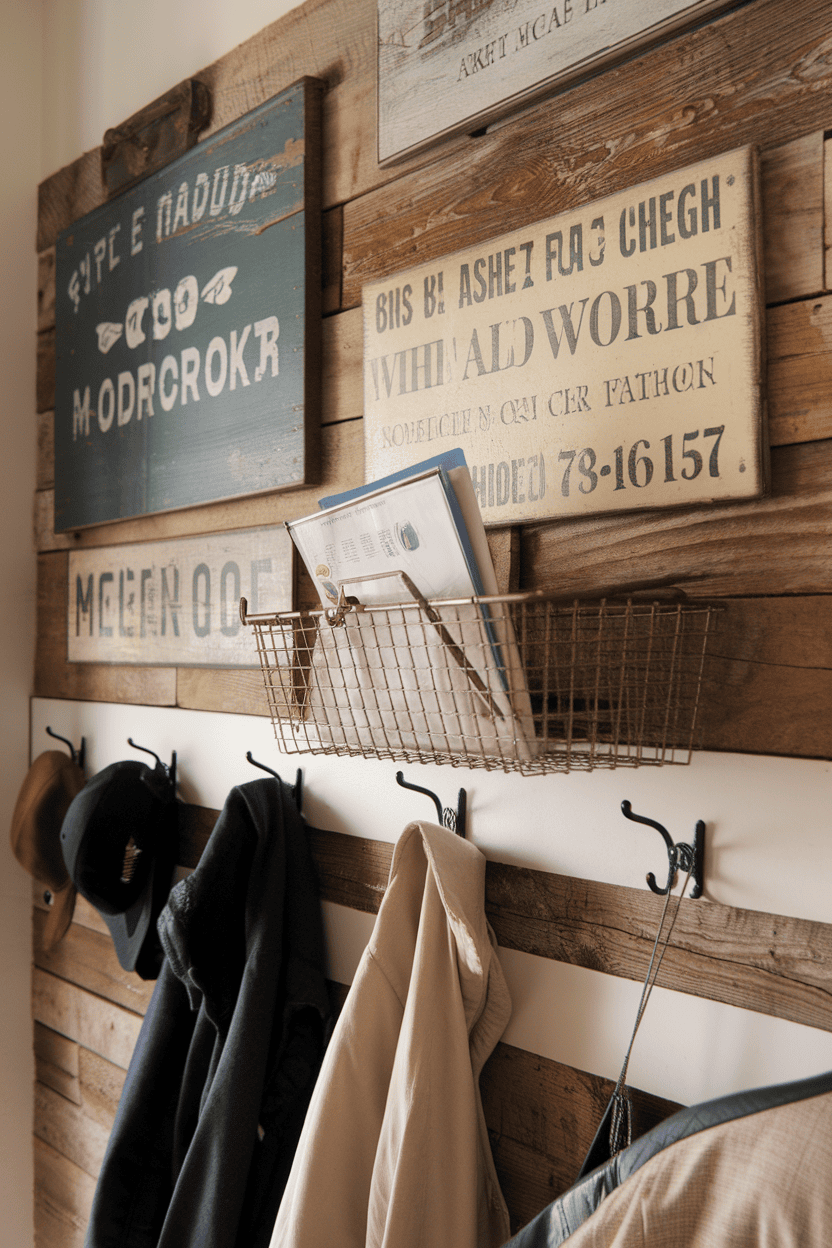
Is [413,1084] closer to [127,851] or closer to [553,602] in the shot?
[553,602]

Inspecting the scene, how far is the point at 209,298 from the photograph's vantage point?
1.38 metres

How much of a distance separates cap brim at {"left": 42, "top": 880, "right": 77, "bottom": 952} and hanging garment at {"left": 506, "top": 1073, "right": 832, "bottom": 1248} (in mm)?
1226

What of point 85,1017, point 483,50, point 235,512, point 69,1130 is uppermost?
point 483,50

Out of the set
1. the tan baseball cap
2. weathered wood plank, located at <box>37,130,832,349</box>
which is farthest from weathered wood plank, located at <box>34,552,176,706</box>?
weathered wood plank, located at <box>37,130,832,349</box>

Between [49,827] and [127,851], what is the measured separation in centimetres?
36

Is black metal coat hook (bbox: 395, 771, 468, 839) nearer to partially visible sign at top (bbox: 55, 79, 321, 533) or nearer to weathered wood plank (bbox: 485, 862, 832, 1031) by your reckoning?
weathered wood plank (bbox: 485, 862, 832, 1031)

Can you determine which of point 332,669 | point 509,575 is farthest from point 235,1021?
point 509,575

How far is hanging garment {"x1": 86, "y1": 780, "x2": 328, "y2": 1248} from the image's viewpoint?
1.06m

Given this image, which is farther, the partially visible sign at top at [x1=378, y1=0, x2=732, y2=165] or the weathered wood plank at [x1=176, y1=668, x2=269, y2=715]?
the weathered wood plank at [x1=176, y1=668, x2=269, y2=715]

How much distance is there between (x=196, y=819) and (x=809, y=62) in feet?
4.00

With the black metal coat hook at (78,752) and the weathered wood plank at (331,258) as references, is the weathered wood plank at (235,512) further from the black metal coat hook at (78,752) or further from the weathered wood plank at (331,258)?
the black metal coat hook at (78,752)

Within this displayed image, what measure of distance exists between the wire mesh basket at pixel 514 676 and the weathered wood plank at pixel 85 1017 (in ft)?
3.06

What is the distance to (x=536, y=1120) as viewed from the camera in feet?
3.12

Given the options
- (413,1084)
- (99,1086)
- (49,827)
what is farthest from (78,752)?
Result: (413,1084)
